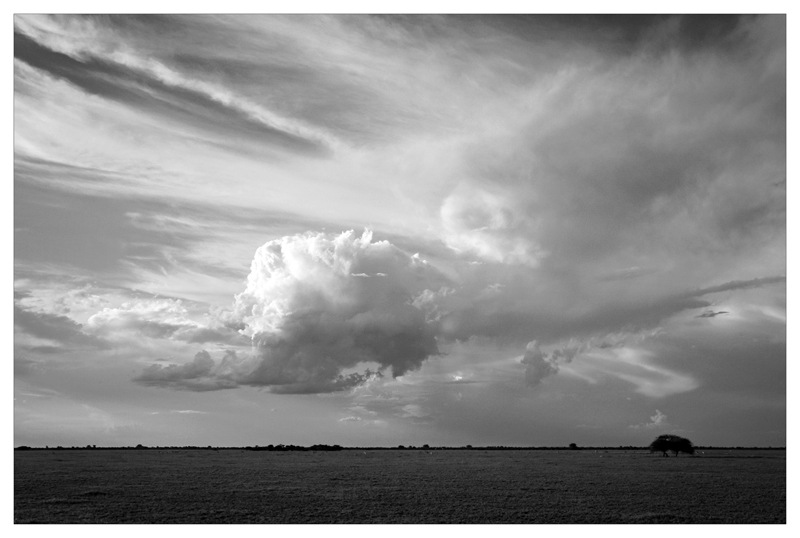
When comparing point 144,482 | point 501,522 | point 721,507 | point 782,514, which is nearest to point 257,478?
point 144,482

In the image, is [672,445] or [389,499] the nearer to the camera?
[389,499]

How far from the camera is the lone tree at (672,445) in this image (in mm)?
133750

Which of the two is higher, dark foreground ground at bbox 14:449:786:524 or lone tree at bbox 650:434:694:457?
lone tree at bbox 650:434:694:457

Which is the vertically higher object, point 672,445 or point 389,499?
point 672,445

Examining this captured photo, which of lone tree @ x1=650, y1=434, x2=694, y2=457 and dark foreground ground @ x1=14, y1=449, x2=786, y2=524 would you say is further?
lone tree @ x1=650, y1=434, x2=694, y2=457

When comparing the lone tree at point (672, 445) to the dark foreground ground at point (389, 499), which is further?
the lone tree at point (672, 445)

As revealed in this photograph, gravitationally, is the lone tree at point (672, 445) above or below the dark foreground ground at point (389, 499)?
above

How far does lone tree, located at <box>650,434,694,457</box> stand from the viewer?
133750 millimetres

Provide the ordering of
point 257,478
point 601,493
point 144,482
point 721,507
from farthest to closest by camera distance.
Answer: point 257,478 < point 144,482 < point 601,493 < point 721,507

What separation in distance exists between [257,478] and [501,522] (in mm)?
30091

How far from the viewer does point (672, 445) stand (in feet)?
441

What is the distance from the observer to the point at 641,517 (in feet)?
118
